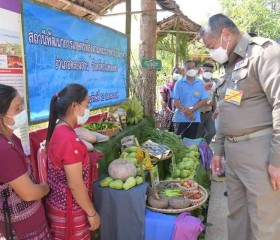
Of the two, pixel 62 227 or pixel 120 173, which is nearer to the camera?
pixel 62 227

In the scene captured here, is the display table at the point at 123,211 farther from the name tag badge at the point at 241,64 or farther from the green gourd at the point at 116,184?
the name tag badge at the point at 241,64

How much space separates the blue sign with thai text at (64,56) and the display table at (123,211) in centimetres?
90

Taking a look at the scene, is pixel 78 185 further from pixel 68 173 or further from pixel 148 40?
pixel 148 40

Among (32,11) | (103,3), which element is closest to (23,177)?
(32,11)

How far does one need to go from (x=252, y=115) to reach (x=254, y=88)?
0.19 m

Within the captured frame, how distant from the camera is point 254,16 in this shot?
15992 mm

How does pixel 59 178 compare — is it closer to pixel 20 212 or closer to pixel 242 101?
pixel 20 212

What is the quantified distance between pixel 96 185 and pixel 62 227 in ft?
2.06

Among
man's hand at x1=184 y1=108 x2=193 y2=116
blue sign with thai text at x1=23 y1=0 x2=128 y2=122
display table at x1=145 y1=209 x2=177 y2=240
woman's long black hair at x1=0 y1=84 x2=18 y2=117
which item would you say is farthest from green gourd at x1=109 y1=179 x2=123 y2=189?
man's hand at x1=184 y1=108 x2=193 y2=116

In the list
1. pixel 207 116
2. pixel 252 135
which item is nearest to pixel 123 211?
pixel 252 135

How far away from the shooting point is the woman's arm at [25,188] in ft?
5.17

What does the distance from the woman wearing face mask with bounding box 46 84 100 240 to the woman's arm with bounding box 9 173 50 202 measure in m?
0.24

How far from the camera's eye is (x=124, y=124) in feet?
13.8

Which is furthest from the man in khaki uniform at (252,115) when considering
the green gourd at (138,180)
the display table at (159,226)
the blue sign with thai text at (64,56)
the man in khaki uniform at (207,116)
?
the man in khaki uniform at (207,116)
